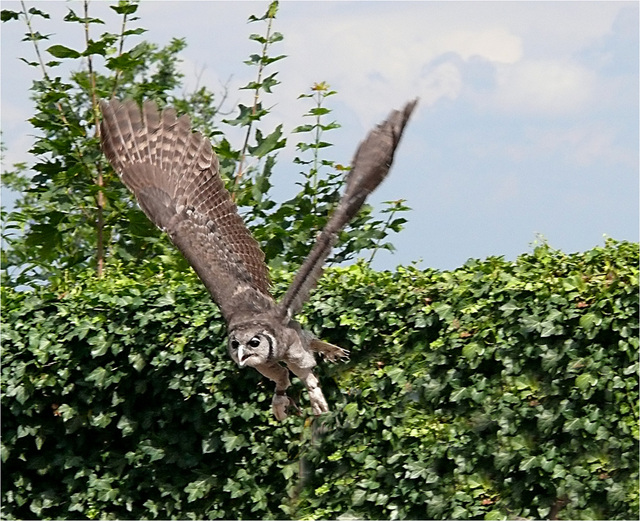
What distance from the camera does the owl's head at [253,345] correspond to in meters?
5.17

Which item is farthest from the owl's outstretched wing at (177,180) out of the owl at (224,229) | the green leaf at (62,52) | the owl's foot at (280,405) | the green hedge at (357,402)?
the green leaf at (62,52)

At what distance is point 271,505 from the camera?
634 cm

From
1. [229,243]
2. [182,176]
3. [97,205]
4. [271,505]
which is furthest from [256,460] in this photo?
[97,205]

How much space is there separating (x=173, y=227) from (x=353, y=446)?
1.55 meters

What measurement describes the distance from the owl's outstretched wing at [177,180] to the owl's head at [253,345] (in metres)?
0.65

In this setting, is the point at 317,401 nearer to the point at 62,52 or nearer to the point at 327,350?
the point at 327,350

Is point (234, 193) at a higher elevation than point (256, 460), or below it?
higher

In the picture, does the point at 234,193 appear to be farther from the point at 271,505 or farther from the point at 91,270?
the point at 271,505

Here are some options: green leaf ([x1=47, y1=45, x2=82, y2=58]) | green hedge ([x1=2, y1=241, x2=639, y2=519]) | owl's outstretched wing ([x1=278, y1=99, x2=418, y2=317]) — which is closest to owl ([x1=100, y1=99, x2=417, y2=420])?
owl's outstretched wing ([x1=278, y1=99, x2=418, y2=317])

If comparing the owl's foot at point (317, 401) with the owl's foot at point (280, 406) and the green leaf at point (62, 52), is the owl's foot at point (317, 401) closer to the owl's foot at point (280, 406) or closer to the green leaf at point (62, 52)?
the owl's foot at point (280, 406)

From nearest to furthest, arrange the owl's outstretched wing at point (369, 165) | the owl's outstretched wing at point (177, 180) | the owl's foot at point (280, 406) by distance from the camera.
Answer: the owl's outstretched wing at point (369, 165), the owl's foot at point (280, 406), the owl's outstretched wing at point (177, 180)

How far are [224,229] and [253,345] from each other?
108cm

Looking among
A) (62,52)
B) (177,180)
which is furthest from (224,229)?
(62,52)

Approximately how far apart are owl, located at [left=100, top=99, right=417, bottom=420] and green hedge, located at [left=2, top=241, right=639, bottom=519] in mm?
414
